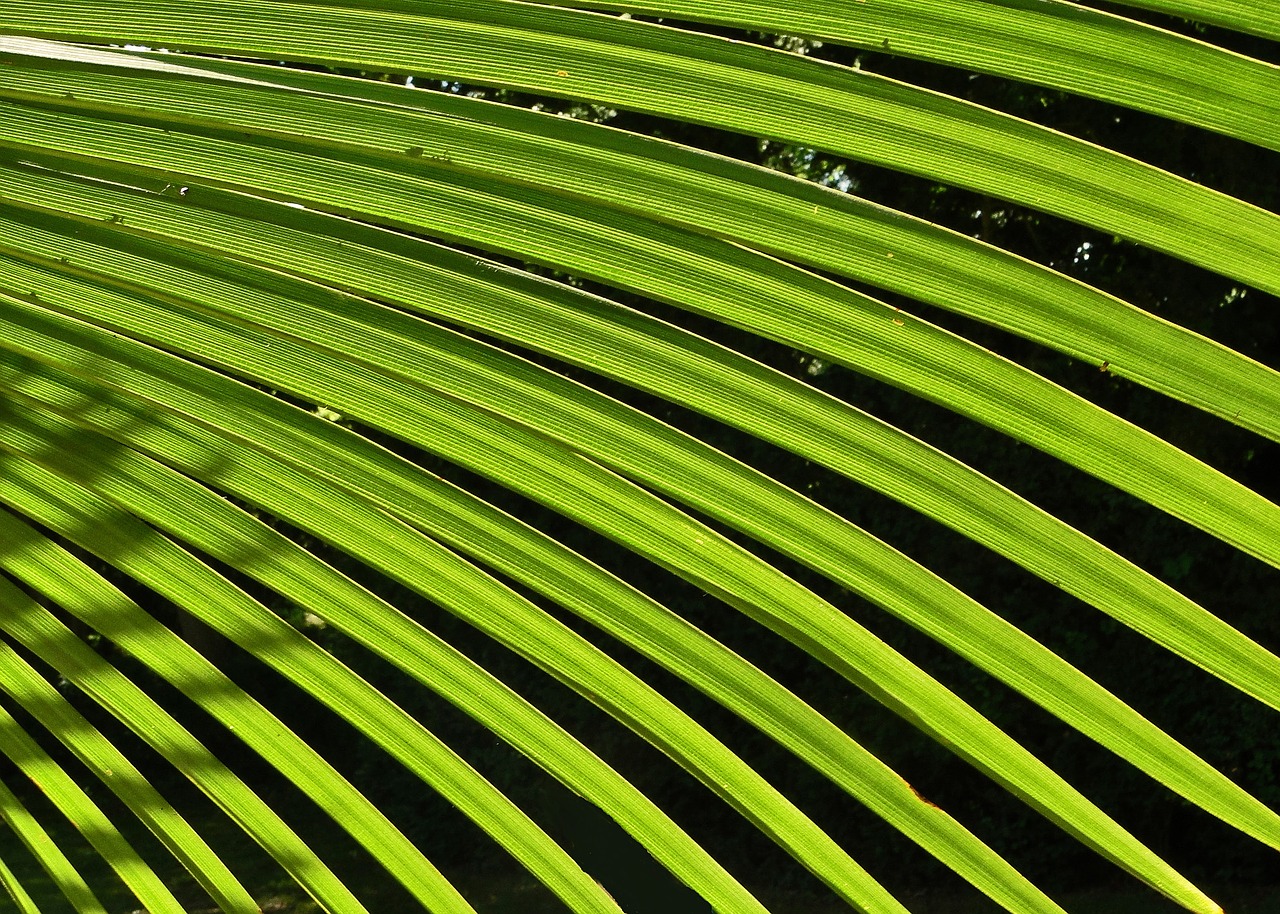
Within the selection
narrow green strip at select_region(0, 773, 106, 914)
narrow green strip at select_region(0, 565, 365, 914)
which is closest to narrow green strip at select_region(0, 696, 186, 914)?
narrow green strip at select_region(0, 773, 106, 914)

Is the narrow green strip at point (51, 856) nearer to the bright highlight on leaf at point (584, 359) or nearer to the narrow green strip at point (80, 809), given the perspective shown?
the narrow green strip at point (80, 809)

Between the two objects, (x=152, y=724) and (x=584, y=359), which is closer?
(x=584, y=359)

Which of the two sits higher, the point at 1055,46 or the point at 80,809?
the point at 1055,46

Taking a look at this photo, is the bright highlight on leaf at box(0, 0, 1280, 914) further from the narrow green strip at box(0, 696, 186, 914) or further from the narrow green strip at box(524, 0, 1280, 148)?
the narrow green strip at box(0, 696, 186, 914)

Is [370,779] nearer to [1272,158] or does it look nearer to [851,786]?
[1272,158]

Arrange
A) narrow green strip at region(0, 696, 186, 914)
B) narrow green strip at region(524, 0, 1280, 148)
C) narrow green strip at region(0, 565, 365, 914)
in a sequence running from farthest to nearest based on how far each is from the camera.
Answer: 1. narrow green strip at region(0, 696, 186, 914)
2. narrow green strip at region(0, 565, 365, 914)
3. narrow green strip at region(524, 0, 1280, 148)

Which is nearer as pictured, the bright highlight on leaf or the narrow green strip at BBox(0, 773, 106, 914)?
the bright highlight on leaf

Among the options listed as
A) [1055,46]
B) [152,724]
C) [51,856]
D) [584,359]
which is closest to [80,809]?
[51,856]

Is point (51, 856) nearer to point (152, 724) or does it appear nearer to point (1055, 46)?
point (152, 724)
